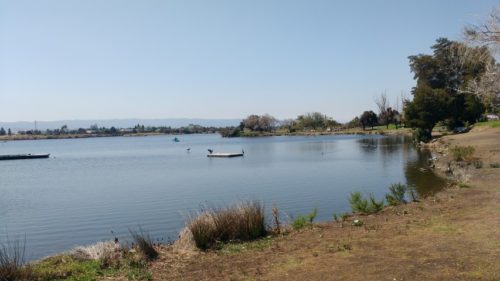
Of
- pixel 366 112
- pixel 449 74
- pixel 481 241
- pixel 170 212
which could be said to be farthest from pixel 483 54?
pixel 366 112

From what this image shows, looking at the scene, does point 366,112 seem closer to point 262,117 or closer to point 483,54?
point 262,117

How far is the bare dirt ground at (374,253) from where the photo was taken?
7.32 metres

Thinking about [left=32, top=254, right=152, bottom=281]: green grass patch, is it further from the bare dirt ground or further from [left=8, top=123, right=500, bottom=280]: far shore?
the bare dirt ground

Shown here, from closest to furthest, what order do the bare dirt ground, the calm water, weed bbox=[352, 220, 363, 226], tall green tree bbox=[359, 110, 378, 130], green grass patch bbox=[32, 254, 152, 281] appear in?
the bare dirt ground < green grass patch bbox=[32, 254, 152, 281] < weed bbox=[352, 220, 363, 226] < the calm water < tall green tree bbox=[359, 110, 378, 130]

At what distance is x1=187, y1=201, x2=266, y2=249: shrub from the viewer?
35.1ft

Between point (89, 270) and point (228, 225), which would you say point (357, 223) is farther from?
point (89, 270)

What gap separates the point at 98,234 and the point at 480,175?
1597 cm

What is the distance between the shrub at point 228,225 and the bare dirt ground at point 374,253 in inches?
24.3

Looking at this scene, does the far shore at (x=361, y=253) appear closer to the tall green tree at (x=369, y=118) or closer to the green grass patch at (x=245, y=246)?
the green grass patch at (x=245, y=246)

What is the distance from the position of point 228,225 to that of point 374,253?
3.82 metres

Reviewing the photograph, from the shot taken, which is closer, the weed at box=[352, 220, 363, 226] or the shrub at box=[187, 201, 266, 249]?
the shrub at box=[187, 201, 266, 249]

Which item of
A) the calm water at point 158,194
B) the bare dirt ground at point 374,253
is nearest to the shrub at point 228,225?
the bare dirt ground at point 374,253

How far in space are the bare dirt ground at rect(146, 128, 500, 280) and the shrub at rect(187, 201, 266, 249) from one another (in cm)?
62

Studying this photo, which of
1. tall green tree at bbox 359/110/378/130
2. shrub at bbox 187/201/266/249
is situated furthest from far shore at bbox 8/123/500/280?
tall green tree at bbox 359/110/378/130
